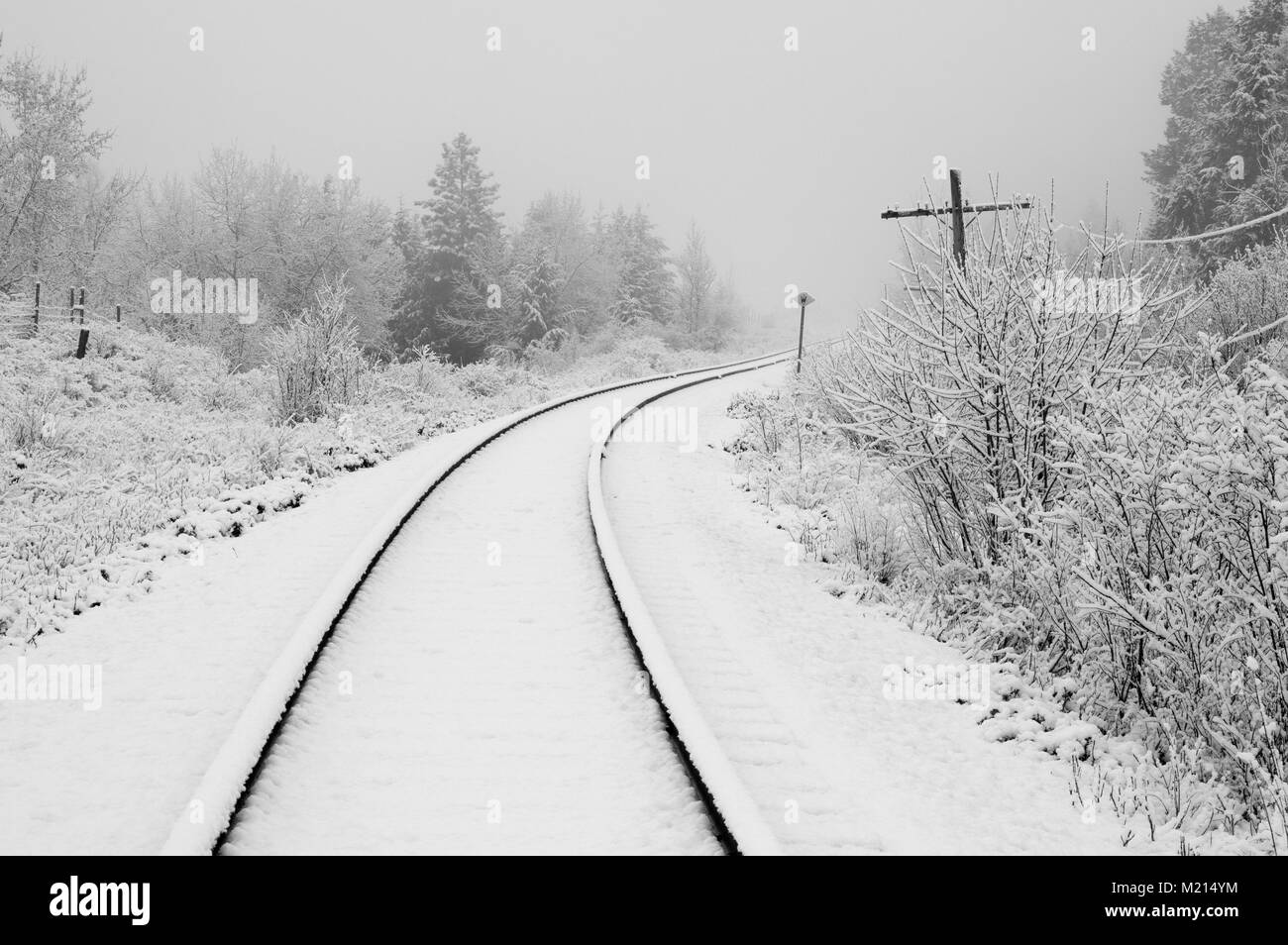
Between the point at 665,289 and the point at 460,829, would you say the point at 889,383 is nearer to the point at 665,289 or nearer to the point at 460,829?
the point at 460,829

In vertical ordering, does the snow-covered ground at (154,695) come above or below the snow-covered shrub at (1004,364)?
below

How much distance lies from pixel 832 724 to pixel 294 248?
36245 millimetres

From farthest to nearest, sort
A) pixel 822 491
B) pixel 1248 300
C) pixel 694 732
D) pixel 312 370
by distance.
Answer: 1. pixel 1248 300
2. pixel 312 370
3. pixel 822 491
4. pixel 694 732

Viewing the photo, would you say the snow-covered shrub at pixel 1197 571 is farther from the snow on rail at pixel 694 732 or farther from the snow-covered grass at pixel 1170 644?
the snow on rail at pixel 694 732

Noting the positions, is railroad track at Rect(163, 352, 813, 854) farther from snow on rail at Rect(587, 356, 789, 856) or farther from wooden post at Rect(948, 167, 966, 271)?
wooden post at Rect(948, 167, 966, 271)

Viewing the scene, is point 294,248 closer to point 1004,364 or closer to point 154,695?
point 154,695

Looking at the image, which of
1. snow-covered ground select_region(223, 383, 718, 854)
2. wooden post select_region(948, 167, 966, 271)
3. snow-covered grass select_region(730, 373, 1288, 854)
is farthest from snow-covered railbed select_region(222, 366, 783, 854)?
wooden post select_region(948, 167, 966, 271)

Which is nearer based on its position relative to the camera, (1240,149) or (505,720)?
(505,720)

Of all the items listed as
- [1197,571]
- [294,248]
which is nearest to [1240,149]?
[1197,571]

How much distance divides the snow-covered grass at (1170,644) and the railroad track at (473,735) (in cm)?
188

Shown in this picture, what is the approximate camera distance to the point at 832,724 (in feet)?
13.7

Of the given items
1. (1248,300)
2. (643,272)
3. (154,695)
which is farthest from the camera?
(643,272)

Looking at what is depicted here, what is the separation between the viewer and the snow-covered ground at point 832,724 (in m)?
3.23

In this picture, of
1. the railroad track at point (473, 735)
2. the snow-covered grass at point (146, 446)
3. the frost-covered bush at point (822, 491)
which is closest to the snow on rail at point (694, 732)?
the railroad track at point (473, 735)
